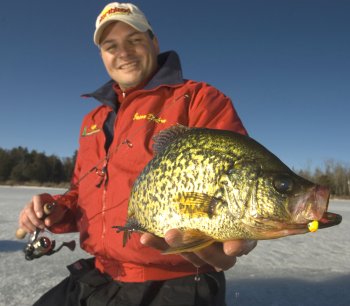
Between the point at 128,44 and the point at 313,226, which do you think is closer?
the point at 313,226

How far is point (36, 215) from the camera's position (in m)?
3.01

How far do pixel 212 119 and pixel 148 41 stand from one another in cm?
122

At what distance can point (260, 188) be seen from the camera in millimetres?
1601

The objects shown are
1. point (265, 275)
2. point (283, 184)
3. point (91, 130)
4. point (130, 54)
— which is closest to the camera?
point (283, 184)

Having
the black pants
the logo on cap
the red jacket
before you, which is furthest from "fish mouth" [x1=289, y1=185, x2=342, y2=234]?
the logo on cap

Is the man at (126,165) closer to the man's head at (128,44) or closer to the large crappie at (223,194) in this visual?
the man's head at (128,44)

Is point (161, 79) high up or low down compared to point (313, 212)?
up

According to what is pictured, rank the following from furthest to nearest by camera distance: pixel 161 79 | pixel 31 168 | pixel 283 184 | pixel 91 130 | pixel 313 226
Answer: pixel 31 168, pixel 91 130, pixel 161 79, pixel 283 184, pixel 313 226

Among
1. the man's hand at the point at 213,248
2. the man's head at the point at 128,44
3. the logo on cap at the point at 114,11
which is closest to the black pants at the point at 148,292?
the man's hand at the point at 213,248

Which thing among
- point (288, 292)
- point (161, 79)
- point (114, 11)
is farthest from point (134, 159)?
point (288, 292)

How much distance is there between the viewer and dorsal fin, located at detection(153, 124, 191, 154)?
6.23ft

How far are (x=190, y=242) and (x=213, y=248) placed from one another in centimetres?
32

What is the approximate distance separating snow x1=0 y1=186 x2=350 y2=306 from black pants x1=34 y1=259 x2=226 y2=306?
3.43ft

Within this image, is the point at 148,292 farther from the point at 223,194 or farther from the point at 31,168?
the point at 31,168
